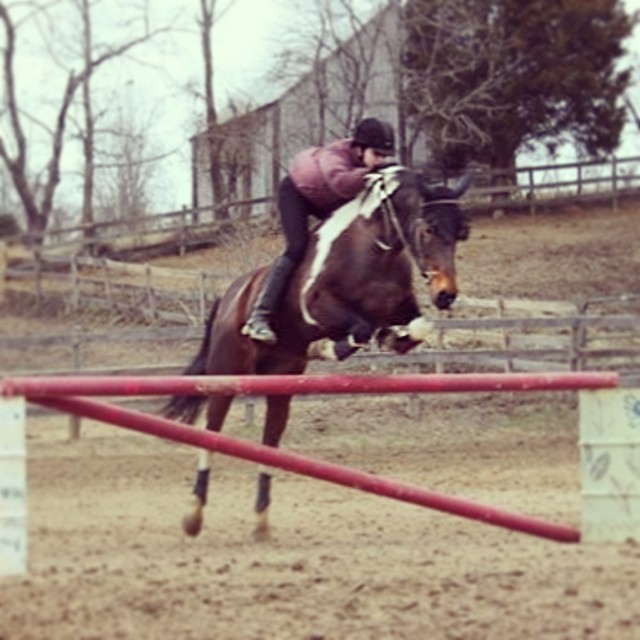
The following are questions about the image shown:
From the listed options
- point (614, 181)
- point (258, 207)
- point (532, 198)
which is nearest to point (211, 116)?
point (258, 207)

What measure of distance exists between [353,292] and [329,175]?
0.64m

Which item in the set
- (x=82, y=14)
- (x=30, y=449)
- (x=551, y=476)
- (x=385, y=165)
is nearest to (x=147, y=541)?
(x=30, y=449)

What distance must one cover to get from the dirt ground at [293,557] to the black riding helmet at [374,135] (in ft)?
6.48

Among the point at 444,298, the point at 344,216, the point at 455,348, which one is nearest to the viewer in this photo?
the point at 444,298

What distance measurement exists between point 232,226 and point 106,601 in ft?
22.4

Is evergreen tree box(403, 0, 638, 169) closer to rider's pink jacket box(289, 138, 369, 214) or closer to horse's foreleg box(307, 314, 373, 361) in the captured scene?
rider's pink jacket box(289, 138, 369, 214)

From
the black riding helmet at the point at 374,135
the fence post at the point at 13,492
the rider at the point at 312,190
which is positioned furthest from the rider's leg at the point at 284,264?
the fence post at the point at 13,492

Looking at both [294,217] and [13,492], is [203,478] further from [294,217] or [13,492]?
[13,492]

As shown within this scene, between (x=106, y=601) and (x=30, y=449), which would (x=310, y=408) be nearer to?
(x=30, y=449)

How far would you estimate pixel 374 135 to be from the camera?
20.1ft

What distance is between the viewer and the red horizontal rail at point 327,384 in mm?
4148

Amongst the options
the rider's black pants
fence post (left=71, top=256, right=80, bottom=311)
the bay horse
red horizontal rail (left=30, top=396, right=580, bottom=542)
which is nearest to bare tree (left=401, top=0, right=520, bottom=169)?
fence post (left=71, top=256, right=80, bottom=311)

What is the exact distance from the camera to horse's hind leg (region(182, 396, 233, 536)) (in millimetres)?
5473

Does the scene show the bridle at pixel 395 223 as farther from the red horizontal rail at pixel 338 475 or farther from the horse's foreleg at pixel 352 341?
the red horizontal rail at pixel 338 475
